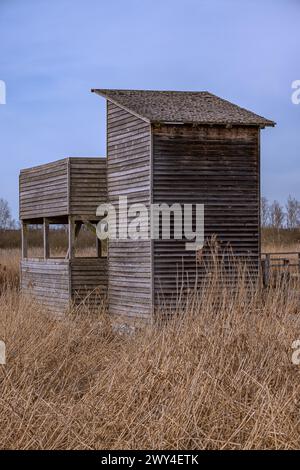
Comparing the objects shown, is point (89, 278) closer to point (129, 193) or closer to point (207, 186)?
point (129, 193)

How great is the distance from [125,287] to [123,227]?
1.53 meters

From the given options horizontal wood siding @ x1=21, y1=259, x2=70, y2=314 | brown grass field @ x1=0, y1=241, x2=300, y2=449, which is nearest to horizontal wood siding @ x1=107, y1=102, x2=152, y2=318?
horizontal wood siding @ x1=21, y1=259, x2=70, y2=314

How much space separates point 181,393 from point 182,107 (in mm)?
13819

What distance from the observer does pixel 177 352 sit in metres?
8.43

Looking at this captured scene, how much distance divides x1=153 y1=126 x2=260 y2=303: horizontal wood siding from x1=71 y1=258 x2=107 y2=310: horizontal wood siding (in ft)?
7.55

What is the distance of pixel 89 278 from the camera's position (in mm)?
20438

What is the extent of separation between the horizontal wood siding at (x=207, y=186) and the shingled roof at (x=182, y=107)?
0.29 metres

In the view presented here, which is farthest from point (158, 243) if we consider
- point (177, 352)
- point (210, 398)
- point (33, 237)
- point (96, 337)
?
point (33, 237)

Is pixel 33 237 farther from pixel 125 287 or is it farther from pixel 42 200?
pixel 125 287

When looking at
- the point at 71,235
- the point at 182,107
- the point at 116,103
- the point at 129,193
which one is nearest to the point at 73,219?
the point at 71,235

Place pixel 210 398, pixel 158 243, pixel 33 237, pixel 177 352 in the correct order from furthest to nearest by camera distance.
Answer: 1. pixel 33 237
2. pixel 158 243
3. pixel 177 352
4. pixel 210 398

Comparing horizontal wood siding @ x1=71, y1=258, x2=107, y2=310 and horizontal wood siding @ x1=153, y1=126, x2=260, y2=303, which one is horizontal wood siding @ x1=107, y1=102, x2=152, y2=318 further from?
horizontal wood siding @ x1=153, y1=126, x2=260, y2=303

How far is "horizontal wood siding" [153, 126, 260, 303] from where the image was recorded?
18.7 meters
